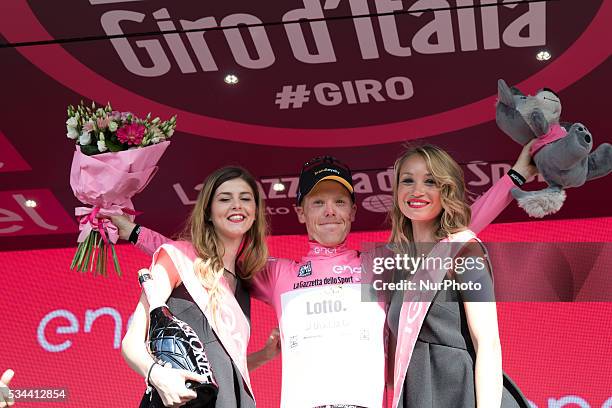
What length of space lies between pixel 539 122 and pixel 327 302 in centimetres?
108

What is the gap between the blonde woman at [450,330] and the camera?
171 inches

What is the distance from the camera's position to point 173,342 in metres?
4.25

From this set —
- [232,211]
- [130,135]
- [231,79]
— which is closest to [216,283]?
[232,211]

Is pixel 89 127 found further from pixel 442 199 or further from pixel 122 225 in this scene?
pixel 442 199

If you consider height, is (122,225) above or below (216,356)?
above

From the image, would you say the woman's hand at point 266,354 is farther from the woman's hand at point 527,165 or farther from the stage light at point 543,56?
the stage light at point 543,56

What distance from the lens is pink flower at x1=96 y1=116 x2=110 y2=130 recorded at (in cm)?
502

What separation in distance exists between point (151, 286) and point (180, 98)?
199 centimetres

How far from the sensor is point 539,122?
16.1 ft

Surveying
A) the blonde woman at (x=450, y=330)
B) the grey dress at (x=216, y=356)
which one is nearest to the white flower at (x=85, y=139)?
the grey dress at (x=216, y=356)

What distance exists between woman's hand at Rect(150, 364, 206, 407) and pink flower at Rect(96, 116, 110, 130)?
120 cm

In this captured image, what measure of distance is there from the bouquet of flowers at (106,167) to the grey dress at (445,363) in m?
1.33

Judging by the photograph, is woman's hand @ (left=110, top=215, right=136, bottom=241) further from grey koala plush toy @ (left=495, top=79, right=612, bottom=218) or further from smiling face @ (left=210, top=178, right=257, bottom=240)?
grey koala plush toy @ (left=495, top=79, right=612, bottom=218)

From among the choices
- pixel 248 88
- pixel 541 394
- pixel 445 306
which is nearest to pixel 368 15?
pixel 248 88
